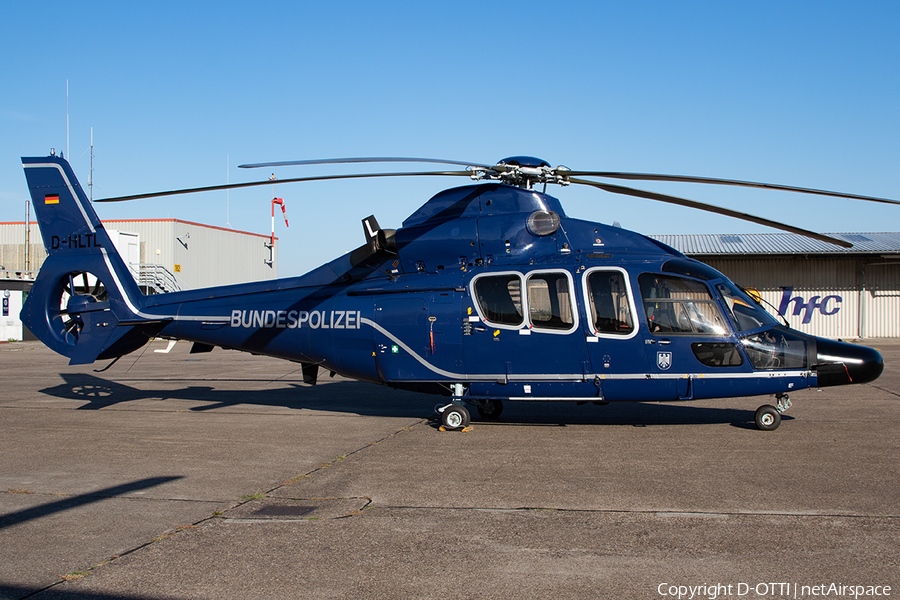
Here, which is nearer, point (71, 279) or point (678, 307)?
point (678, 307)

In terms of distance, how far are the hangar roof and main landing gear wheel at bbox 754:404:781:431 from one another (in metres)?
27.8

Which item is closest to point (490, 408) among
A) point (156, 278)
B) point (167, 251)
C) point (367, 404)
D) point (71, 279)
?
point (367, 404)

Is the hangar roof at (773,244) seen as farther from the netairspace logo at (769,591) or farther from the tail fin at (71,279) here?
the netairspace logo at (769,591)

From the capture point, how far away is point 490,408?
11.5 m

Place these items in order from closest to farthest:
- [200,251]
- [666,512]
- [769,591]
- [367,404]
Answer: [769,591]
[666,512]
[367,404]
[200,251]

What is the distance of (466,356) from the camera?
10.6 m

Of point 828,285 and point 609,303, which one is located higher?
point 828,285

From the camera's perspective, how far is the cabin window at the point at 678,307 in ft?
32.2

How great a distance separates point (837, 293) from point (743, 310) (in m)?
31.1

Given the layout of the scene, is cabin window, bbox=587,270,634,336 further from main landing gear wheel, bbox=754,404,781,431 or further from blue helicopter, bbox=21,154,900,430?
main landing gear wheel, bbox=754,404,781,431

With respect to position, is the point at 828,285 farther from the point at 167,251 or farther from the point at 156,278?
the point at 167,251

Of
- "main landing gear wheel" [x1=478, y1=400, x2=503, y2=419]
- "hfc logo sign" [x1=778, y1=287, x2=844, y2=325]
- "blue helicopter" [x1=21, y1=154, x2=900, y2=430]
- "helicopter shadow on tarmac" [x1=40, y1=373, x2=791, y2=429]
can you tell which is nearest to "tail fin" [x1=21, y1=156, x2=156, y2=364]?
"blue helicopter" [x1=21, y1=154, x2=900, y2=430]

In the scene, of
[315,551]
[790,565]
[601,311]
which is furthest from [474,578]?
[601,311]

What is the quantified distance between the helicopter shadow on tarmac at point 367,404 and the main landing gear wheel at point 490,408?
12 cm
